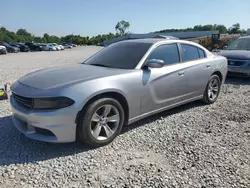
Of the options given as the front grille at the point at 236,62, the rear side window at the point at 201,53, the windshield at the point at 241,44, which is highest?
the windshield at the point at 241,44

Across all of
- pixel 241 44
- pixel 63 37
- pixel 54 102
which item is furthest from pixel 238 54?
pixel 63 37

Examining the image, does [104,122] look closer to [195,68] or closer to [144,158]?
[144,158]

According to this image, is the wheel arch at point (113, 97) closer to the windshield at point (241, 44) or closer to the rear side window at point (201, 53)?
the rear side window at point (201, 53)

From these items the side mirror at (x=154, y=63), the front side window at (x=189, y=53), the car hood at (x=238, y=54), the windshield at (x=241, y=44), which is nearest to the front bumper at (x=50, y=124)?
the side mirror at (x=154, y=63)

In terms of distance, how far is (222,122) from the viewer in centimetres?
439

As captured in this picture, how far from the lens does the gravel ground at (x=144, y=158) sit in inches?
104

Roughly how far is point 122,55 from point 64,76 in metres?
1.23

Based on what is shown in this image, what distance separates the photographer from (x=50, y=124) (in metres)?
2.99

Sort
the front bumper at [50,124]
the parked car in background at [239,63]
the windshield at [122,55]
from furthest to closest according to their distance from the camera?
the parked car in background at [239,63] < the windshield at [122,55] < the front bumper at [50,124]

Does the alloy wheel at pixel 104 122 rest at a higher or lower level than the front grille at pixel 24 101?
lower

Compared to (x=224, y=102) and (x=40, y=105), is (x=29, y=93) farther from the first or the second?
(x=224, y=102)

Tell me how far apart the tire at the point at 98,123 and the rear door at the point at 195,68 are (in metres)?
1.80

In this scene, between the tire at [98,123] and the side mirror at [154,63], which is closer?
the tire at [98,123]

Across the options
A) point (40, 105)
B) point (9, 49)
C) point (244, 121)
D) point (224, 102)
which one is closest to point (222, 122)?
point (244, 121)
